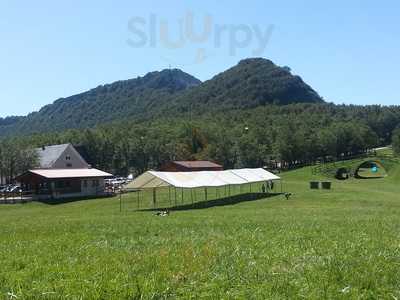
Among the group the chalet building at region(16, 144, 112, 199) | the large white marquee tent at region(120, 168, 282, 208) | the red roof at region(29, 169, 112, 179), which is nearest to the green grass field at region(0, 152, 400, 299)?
the large white marquee tent at region(120, 168, 282, 208)

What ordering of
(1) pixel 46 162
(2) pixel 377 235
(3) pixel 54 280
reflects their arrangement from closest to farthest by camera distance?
(3) pixel 54 280 → (2) pixel 377 235 → (1) pixel 46 162

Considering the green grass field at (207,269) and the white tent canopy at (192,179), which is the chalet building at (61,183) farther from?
the green grass field at (207,269)

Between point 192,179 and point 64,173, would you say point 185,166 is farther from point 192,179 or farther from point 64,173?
point 192,179

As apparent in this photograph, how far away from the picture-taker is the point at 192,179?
41.7 meters

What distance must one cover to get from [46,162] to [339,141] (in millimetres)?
83637

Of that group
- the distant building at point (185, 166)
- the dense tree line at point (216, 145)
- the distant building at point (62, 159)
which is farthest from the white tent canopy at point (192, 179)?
the dense tree line at point (216, 145)

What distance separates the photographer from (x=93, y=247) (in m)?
10.2

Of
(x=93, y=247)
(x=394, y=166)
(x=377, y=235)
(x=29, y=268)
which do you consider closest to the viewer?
(x=29, y=268)

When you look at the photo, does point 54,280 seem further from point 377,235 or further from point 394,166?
point 394,166

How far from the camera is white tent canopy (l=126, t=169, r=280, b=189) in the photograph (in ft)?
125

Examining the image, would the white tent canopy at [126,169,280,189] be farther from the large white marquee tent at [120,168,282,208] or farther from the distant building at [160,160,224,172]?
the distant building at [160,160,224,172]

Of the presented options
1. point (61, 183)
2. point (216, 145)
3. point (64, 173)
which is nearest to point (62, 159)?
point (64, 173)

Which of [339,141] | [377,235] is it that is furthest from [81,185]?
[339,141]

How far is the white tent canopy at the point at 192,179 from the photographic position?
3810 cm
